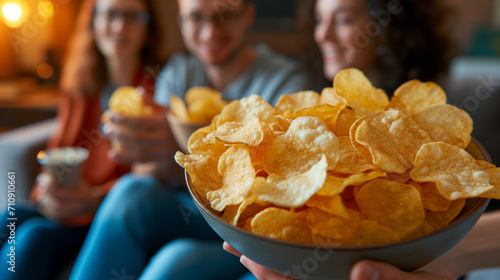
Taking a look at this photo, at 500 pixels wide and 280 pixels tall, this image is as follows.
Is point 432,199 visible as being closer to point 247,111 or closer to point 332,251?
point 332,251

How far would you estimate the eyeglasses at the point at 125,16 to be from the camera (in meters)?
1.51

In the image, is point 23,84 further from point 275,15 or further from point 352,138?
point 352,138

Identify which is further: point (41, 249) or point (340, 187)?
point (41, 249)

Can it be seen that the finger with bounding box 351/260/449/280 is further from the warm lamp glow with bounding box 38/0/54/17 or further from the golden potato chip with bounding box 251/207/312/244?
the warm lamp glow with bounding box 38/0/54/17

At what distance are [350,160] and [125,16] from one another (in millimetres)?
1396

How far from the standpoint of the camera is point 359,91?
524 mm

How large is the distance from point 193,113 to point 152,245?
1.42ft

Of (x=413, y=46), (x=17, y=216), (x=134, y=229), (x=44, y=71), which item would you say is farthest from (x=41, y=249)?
(x=44, y=71)

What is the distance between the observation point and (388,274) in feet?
1.09

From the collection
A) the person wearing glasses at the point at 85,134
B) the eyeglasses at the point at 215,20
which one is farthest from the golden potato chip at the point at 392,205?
the eyeglasses at the point at 215,20

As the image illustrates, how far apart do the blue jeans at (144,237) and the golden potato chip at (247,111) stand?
428 mm

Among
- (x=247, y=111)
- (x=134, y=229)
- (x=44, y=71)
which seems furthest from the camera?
(x=44, y=71)

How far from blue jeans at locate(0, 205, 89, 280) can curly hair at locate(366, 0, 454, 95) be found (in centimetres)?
119

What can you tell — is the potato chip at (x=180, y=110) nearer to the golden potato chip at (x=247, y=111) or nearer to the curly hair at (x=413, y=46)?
the golden potato chip at (x=247, y=111)
